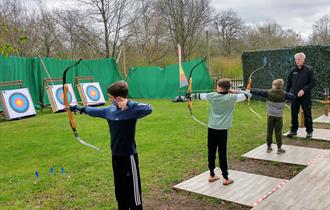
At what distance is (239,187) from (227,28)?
82.6ft

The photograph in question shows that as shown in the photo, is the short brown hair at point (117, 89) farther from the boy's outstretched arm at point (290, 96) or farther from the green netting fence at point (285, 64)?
the green netting fence at point (285, 64)

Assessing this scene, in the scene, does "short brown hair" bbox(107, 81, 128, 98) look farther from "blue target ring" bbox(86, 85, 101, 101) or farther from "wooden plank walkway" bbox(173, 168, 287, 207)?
"blue target ring" bbox(86, 85, 101, 101)

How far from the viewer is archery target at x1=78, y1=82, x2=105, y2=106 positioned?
11.8 m

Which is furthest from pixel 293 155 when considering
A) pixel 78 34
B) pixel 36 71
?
pixel 78 34

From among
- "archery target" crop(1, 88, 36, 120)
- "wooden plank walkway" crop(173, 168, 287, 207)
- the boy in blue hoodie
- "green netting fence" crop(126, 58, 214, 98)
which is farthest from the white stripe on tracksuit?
"green netting fence" crop(126, 58, 214, 98)

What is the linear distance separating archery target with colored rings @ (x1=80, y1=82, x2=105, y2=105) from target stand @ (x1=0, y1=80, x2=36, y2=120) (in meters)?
2.10

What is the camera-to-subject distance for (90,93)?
1199cm

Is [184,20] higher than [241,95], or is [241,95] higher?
[184,20]

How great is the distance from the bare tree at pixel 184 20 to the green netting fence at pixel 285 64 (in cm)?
1236

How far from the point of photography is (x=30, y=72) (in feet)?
37.0

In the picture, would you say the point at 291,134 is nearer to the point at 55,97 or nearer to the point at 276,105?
the point at 276,105

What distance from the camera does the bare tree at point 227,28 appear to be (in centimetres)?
2666

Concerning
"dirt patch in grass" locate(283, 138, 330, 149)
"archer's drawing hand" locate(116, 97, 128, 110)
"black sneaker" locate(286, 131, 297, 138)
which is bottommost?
"dirt patch in grass" locate(283, 138, 330, 149)

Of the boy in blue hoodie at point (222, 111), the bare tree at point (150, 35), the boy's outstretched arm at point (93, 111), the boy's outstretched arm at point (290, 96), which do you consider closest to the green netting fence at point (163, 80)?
the bare tree at point (150, 35)
